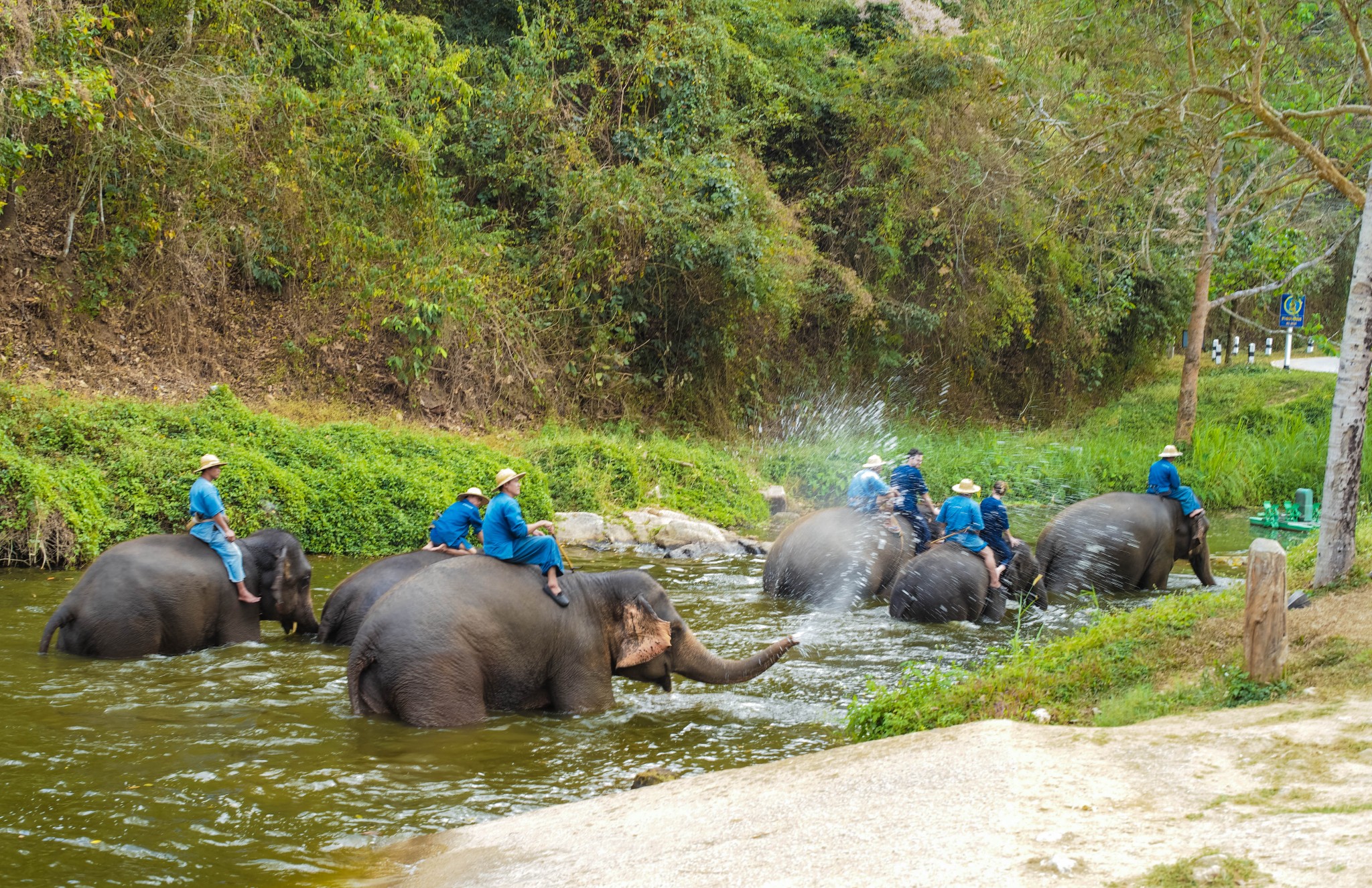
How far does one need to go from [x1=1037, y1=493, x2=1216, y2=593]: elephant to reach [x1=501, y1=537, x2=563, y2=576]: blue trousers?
7.01 metres

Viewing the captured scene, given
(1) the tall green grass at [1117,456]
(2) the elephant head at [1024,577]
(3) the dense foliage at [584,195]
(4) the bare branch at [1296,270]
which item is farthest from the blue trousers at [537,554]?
(4) the bare branch at [1296,270]

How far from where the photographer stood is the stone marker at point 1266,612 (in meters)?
6.27

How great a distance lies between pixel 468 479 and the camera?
49.1ft

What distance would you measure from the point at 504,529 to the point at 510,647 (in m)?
0.85

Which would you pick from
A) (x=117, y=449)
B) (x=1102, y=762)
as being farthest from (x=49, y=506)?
(x=1102, y=762)

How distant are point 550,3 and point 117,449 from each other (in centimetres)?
1316

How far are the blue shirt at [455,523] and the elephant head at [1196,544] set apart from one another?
334 inches

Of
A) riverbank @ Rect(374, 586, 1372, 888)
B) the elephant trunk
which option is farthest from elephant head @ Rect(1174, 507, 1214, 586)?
the elephant trunk

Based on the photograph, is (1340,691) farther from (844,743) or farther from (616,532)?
(616,532)

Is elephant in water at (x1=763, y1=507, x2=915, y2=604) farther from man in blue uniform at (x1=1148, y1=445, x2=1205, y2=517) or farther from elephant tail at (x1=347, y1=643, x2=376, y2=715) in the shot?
elephant tail at (x1=347, y1=643, x2=376, y2=715)

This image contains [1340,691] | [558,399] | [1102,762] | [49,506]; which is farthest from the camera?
[558,399]

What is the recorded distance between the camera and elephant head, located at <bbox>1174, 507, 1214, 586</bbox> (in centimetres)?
1298

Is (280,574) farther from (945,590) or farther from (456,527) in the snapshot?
(945,590)

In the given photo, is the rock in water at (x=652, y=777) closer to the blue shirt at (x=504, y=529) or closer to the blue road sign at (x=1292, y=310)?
the blue shirt at (x=504, y=529)
